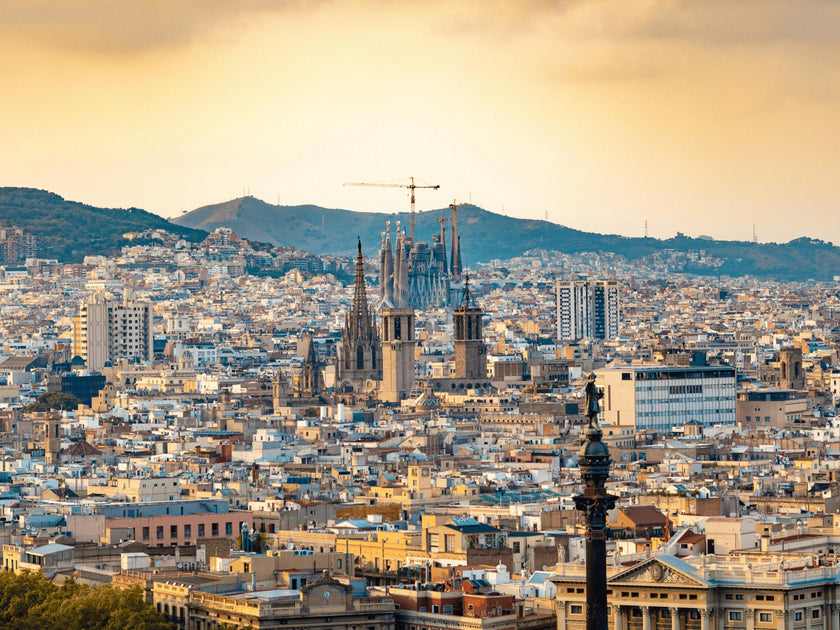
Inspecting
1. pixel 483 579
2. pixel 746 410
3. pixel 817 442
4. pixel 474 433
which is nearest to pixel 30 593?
pixel 483 579

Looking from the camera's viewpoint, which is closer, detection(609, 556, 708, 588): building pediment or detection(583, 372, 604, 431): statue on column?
detection(583, 372, 604, 431): statue on column

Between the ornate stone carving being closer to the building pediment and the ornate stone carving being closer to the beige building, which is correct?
the building pediment

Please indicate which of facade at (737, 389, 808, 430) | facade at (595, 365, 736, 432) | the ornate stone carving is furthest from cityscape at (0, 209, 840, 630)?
facade at (737, 389, 808, 430)

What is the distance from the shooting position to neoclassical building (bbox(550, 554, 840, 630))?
5531cm

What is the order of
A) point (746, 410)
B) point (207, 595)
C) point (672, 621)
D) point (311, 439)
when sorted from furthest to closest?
1. point (746, 410)
2. point (311, 439)
3. point (207, 595)
4. point (672, 621)

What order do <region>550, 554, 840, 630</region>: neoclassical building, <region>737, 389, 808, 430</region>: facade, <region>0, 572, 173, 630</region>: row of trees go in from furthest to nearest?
<region>737, 389, 808, 430</region>: facade
<region>0, 572, 173, 630</region>: row of trees
<region>550, 554, 840, 630</region>: neoclassical building

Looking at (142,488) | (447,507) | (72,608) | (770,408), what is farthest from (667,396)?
(72,608)

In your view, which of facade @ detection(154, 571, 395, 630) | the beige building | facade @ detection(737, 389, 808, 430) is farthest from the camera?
facade @ detection(737, 389, 808, 430)

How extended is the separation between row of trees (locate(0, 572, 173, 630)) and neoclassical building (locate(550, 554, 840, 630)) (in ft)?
37.5

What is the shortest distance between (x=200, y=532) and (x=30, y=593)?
72.6 ft

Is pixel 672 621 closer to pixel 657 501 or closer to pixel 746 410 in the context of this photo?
pixel 657 501

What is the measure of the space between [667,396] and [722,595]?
117 meters

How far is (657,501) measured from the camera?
94688mm

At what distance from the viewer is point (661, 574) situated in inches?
2218
